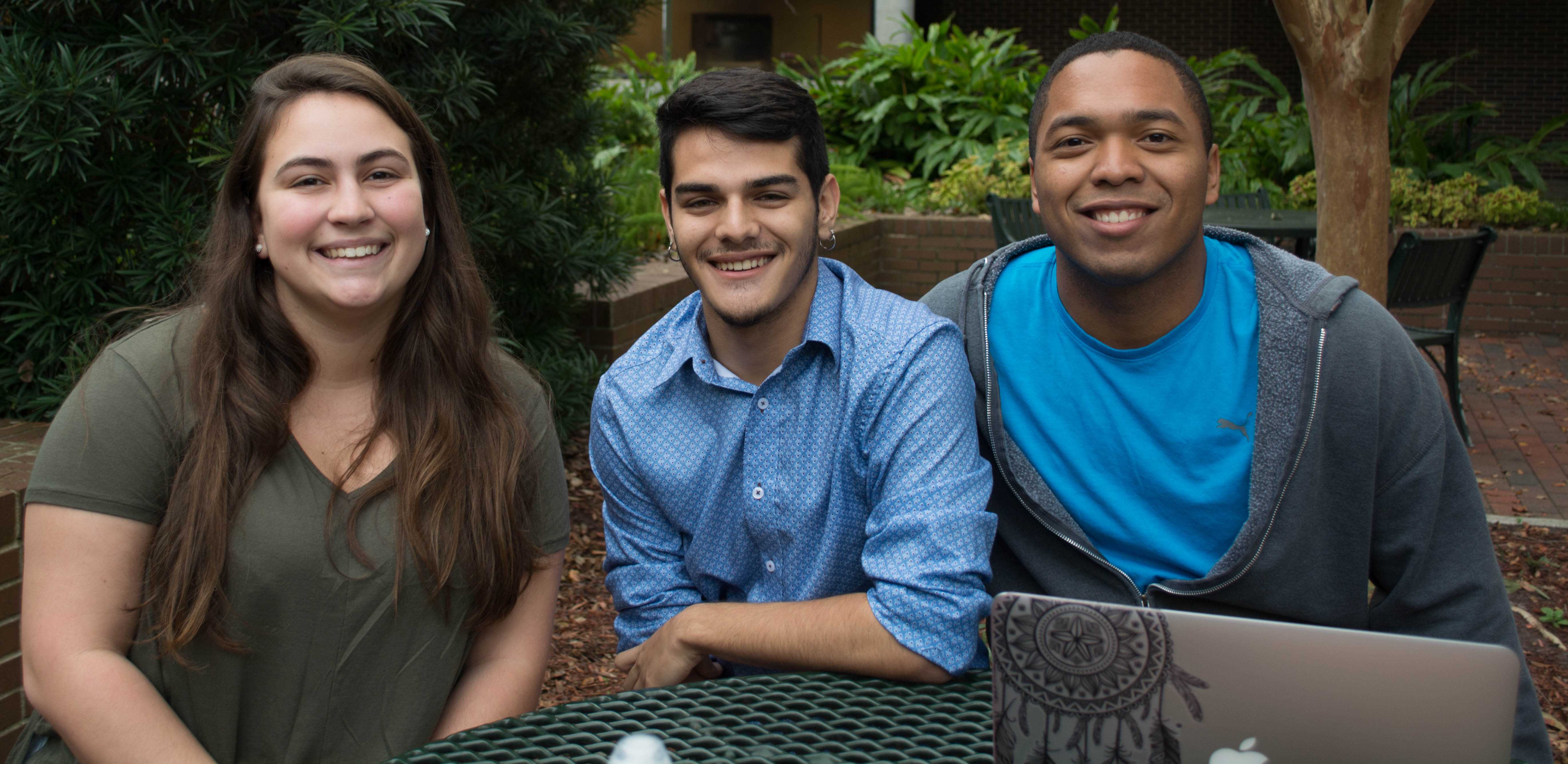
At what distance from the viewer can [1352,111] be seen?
4.06 m

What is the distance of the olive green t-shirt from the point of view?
5.82 ft

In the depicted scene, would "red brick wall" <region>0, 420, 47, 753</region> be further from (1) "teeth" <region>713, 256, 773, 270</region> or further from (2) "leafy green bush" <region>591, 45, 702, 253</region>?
(2) "leafy green bush" <region>591, 45, 702, 253</region>

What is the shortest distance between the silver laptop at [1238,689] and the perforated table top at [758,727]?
354 mm

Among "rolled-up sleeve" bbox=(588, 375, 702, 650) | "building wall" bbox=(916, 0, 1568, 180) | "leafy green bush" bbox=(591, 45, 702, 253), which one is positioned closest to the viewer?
"rolled-up sleeve" bbox=(588, 375, 702, 650)

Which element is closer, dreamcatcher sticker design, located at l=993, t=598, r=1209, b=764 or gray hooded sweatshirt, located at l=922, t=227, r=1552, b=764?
dreamcatcher sticker design, located at l=993, t=598, r=1209, b=764

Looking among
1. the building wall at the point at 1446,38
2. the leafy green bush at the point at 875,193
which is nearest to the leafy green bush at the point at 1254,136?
the leafy green bush at the point at 875,193

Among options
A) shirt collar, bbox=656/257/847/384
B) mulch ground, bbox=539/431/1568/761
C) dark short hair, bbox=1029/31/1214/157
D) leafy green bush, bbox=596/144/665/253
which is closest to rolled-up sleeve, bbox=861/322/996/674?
shirt collar, bbox=656/257/847/384

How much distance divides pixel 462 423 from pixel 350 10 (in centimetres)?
195

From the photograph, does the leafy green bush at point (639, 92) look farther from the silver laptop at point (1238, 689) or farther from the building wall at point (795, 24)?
the silver laptop at point (1238, 689)

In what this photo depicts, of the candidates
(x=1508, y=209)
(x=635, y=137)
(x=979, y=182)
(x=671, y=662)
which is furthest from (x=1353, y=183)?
(x=635, y=137)

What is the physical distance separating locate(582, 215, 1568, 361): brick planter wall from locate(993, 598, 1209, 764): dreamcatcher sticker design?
6476mm

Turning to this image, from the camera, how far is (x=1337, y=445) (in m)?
1.92

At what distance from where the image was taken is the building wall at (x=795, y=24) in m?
15.7

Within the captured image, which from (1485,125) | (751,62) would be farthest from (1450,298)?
(1485,125)
